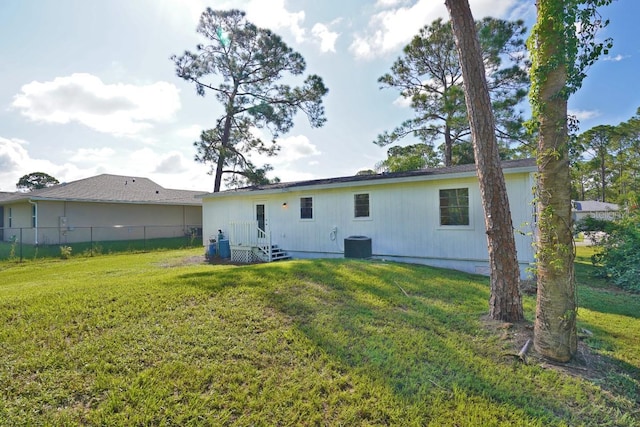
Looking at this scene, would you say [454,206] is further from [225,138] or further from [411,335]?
[225,138]

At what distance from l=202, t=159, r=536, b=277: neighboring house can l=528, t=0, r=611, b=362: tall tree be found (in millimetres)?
4050

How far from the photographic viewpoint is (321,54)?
35.8 feet

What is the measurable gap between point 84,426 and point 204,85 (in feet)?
66.3

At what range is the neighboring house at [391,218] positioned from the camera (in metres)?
7.93

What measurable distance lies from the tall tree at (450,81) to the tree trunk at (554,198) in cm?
1268

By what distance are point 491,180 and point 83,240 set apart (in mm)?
19695

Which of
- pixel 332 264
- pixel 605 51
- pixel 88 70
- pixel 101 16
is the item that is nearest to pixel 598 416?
pixel 605 51

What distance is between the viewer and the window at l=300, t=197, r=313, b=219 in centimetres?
1098

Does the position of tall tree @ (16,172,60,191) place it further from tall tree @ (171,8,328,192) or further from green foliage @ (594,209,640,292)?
green foliage @ (594,209,640,292)

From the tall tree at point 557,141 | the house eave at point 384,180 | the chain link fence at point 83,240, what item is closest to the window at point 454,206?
the house eave at point 384,180

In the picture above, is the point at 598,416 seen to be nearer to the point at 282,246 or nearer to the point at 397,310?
the point at 397,310

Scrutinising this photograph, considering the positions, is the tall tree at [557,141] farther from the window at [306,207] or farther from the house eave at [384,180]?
the window at [306,207]

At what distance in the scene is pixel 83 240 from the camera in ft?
53.2

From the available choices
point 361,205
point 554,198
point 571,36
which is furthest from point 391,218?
point 571,36
